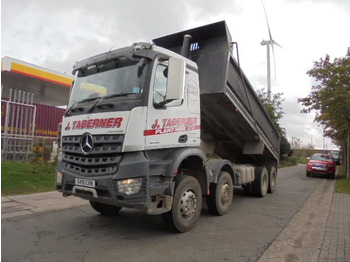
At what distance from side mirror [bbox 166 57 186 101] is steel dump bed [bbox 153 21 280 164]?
1.69 metres

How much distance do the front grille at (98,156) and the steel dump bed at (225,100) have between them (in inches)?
98.7

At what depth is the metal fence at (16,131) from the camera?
11831mm

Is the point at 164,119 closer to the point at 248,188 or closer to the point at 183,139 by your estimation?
the point at 183,139

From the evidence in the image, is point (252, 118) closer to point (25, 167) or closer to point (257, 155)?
point (257, 155)

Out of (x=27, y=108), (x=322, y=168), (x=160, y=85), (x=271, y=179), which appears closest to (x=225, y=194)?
(x=160, y=85)

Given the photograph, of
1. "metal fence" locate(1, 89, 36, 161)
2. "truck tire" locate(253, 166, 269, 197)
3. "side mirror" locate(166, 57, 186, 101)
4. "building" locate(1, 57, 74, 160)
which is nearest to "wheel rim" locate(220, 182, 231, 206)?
"truck tire" locate(253, 166, 269, 197)

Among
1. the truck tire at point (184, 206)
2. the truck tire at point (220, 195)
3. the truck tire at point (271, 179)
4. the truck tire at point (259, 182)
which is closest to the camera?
the truck tire at point (184, 206)

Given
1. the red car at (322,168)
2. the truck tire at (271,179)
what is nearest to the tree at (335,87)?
the red car at (322,168)

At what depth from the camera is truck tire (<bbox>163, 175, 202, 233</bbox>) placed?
16.0 ft

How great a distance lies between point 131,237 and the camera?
192 inches

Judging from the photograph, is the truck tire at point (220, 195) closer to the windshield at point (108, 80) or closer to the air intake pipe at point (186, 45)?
the air intake pipe at point (186, 45)

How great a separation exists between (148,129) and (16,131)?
10251 millimetres

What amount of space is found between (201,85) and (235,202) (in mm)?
3635

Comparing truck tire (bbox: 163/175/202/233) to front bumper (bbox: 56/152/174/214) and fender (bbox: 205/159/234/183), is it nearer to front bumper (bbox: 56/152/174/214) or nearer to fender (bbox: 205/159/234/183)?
front bumper (bbox: 56/152/174/214)
